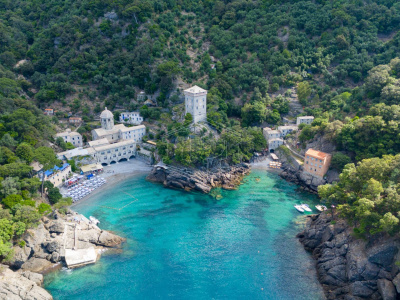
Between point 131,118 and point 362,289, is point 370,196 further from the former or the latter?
point 131,118

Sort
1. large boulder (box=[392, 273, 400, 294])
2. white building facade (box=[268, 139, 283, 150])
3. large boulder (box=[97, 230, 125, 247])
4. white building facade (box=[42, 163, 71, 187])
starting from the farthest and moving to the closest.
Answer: white building facade (box=[268, 139, 283, 150]), white building facade (box=[42, 163, 71, 187]), large boulder (box=[97, 230, 125, 247]), large boulder (box=[392, 273, 400, 294])

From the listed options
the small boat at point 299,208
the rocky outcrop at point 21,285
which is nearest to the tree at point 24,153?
the rocky outcrop at point 21,285

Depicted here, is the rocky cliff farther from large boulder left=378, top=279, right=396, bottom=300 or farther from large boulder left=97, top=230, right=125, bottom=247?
large boulder left=97, top=230, right=125, bottom=247

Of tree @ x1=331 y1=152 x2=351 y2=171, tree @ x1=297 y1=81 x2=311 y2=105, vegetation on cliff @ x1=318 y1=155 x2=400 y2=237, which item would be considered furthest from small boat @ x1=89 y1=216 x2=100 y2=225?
tree @ x1=297 y1=81 x2=311 y2=105

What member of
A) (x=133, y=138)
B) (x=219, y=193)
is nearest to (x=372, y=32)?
(x=219, y=193)

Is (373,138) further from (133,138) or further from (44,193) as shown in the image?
(44,193)

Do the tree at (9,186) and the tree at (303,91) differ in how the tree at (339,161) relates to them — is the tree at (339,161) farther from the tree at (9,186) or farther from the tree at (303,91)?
the tree at (9,186)
